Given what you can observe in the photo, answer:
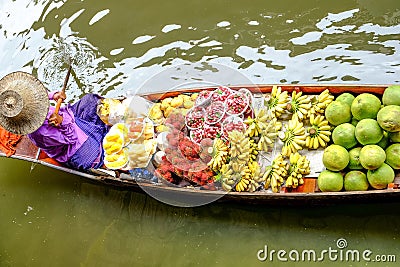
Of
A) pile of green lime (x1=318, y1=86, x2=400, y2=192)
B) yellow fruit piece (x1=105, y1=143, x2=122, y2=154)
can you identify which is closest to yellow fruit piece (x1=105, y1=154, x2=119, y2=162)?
yellow fruit piece (x1=105, y1=143, x2=122, y2=154)

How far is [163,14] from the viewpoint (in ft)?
18.9

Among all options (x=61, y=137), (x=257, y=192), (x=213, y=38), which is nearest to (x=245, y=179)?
Result: (x=257, y=192)

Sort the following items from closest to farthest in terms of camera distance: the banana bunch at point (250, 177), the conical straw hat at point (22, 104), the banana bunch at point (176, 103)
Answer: the conical straw hat at point (22, 104) → the banana bunch at point (250, 177) → the banana bunch at point (176, 103)

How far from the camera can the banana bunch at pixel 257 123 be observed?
4.30 m

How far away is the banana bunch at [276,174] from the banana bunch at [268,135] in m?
0.14

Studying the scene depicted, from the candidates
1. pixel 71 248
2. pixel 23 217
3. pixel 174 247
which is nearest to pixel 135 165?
pixel 174 247

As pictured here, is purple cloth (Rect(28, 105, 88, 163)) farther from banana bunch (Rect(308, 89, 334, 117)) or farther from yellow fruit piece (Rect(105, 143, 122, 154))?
banana bunch (Rect(308, 89, 334, 117))

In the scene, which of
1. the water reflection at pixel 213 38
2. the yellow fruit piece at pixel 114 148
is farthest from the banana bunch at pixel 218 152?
the water reflection at pixel 213 38

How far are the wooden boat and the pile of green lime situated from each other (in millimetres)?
78

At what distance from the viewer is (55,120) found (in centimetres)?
436

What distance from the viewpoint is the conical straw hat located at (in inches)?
161

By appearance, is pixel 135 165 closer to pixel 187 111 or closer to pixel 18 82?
pixel 187 111

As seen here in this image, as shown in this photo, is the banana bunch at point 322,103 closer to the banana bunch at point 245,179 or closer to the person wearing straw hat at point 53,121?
the banana bunch at point 245,179

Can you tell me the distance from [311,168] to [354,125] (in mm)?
522
